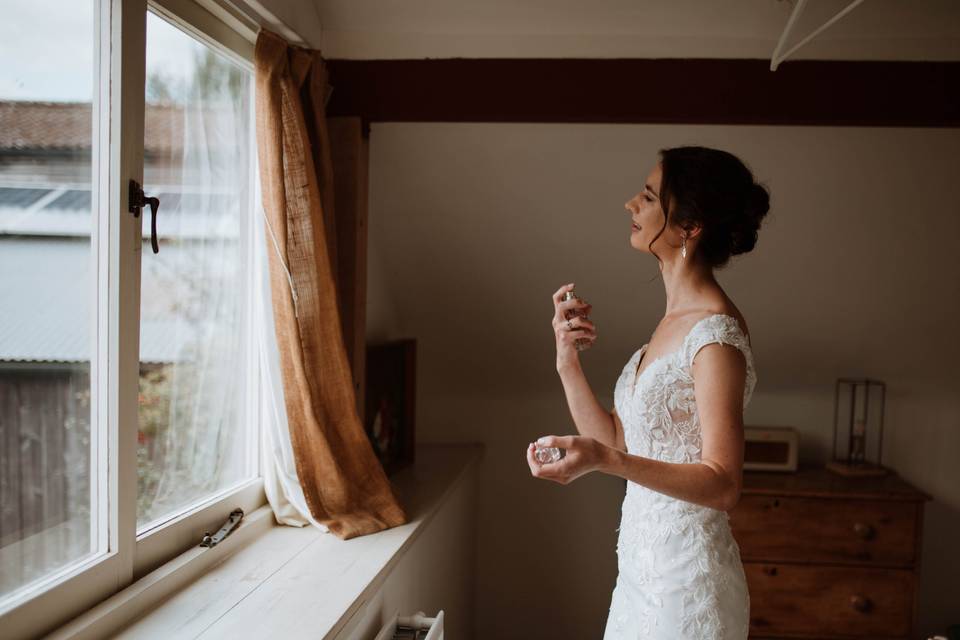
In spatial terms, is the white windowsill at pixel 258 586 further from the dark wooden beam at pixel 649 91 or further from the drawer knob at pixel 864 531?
the drawer knob at pixel 864 531

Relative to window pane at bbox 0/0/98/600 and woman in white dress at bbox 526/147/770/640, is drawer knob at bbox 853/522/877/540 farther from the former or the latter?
window pane at bbox 0/0/98/600

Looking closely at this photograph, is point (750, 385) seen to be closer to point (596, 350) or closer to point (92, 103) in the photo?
point (92, 103)

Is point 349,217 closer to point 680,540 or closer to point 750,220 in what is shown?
point 750,220

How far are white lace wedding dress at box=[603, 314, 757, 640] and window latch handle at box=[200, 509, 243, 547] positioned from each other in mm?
Answer: 903

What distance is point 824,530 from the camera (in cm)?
289

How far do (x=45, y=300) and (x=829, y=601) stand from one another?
2.72 m

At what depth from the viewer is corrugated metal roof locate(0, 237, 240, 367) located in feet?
3.96

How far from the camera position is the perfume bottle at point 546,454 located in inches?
50.4

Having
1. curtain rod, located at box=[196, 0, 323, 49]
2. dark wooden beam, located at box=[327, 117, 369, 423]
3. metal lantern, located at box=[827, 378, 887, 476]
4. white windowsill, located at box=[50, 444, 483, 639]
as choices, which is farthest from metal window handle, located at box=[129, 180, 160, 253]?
metal lantern, located at box=[827, 378, 887, 476]

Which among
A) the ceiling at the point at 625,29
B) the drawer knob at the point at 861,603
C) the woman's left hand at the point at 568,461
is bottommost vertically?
the drawer knob at the point at 861,603

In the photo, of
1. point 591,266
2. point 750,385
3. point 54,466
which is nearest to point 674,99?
point 591,266

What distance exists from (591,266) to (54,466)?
2076 mm

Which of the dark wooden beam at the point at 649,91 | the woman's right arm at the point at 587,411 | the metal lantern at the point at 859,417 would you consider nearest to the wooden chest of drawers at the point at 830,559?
the metal lantern at the point at 859,417

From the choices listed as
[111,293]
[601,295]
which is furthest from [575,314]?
[601,295]
